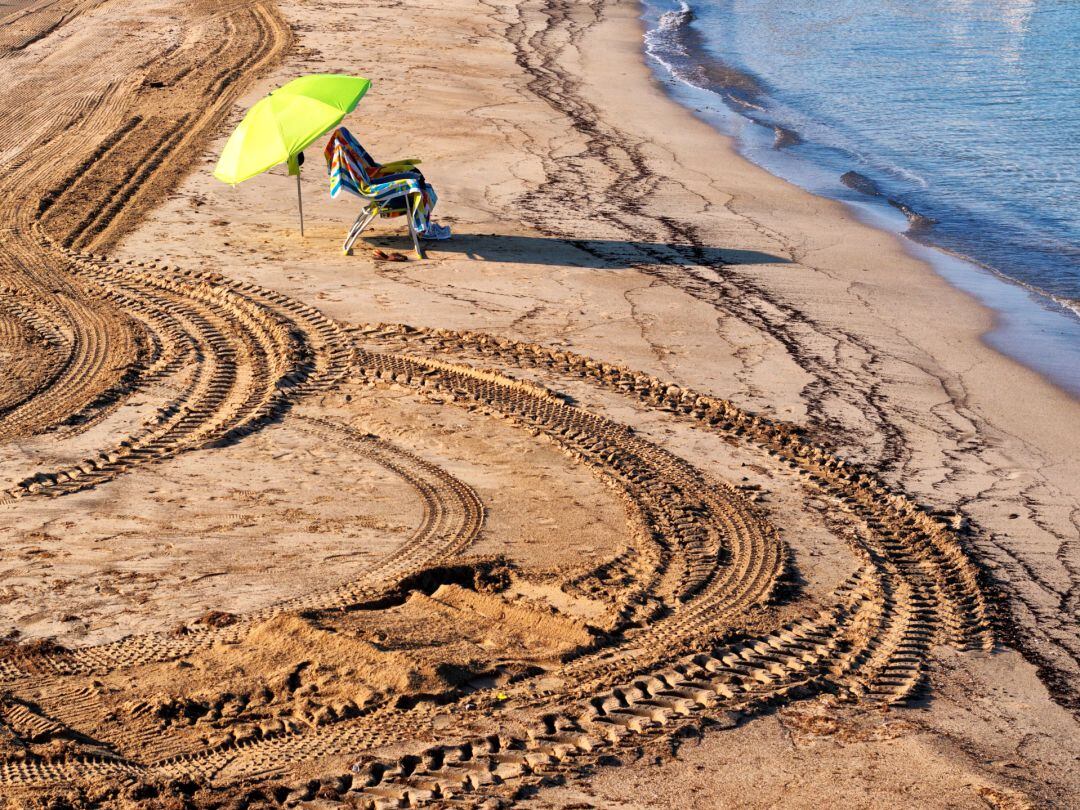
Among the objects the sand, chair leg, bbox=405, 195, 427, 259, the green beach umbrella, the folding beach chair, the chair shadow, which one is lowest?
the sand

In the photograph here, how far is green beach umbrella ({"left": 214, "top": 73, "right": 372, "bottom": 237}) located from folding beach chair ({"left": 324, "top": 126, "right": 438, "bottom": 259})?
0.40 meters

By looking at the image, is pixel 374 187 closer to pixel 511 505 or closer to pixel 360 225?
pixel 360 225

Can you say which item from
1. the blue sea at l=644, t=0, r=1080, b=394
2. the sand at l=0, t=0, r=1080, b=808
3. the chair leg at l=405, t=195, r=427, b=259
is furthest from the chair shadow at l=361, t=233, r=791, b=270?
the blue sea at l=644, t=0, r=1080, b=394

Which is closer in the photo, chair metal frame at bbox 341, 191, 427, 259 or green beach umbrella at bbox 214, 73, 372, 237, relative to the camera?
green beach umbrella at bbox 214, 73, 372, 237

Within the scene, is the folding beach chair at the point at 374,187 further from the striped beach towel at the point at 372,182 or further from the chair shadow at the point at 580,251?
the chair shadow at the point at 580,251

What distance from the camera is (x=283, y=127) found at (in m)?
10.5

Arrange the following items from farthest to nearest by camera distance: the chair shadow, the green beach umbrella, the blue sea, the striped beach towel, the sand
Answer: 1. the blue sea
2. the chair shadow
3. the striped beach towel
4. the green beach umbrella
5. the sand

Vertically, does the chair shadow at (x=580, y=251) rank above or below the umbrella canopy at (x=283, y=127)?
below

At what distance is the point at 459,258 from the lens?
11477 millimetres

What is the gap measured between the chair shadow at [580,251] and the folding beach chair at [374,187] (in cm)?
41

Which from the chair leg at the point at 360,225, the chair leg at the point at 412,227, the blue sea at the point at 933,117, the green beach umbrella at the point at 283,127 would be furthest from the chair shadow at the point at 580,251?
the blue sea at the point at 933,117

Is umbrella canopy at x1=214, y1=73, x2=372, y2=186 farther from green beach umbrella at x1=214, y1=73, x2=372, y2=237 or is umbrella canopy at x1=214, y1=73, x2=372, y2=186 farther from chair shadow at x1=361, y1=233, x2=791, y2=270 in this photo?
chair shadow at x1=361, y1=233, x2=791, y2=270

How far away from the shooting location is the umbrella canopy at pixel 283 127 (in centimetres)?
1043

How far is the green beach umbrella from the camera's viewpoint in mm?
10430
